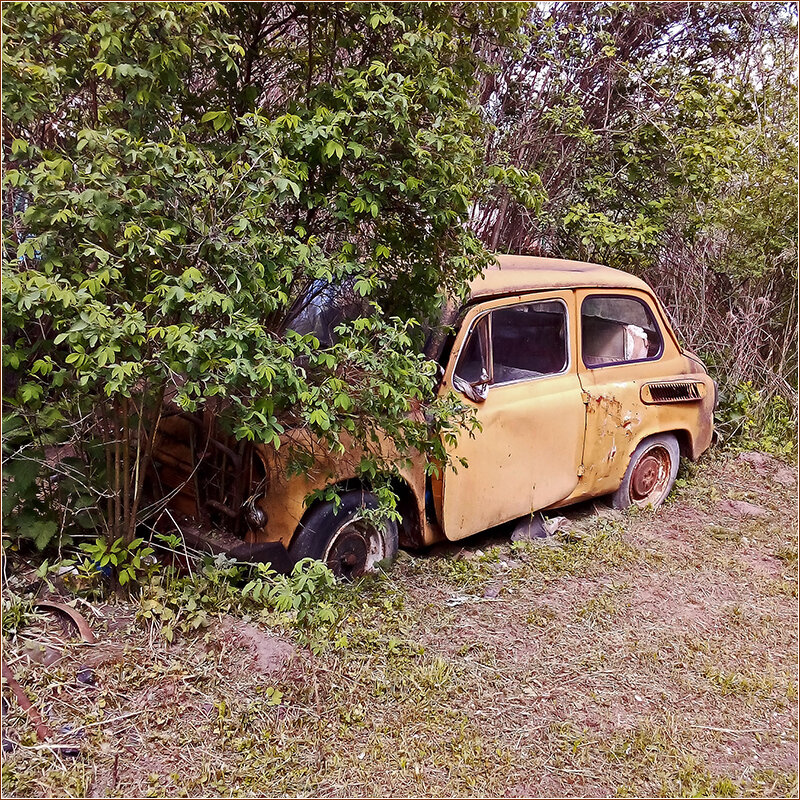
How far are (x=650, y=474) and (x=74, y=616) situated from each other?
13.9 ft

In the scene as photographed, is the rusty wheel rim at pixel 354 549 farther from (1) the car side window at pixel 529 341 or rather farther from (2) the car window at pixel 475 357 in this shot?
(1) the car side window at pixel 529 341

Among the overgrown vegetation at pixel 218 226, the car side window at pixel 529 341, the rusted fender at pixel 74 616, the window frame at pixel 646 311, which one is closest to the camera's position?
the overgrown vegetation at pixel 218 226

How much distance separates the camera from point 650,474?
220 inches

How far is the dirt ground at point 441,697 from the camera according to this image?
105 inches

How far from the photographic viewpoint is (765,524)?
5.29 m

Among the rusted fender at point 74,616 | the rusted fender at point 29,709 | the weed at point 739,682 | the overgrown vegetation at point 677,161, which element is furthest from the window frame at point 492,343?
the overgrown vegetation at point 677,161

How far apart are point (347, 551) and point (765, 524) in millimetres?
3296

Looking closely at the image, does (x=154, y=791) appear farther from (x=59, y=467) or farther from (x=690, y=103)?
(x=690, y=103)

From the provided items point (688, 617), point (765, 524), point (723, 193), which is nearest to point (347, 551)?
point (688, 617)

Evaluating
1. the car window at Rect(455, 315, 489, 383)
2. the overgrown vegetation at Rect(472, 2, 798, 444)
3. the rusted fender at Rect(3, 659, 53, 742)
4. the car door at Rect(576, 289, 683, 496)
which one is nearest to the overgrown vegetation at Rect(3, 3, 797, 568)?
the car window at Rect(455, 315, 489, 383)

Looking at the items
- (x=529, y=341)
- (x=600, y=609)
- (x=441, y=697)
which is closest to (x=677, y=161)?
(x=529, y=341)

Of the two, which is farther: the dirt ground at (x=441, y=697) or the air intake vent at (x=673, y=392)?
the air intake vent at (x=673, y=392)

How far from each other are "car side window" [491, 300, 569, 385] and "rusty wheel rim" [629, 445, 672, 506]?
4.20 ft

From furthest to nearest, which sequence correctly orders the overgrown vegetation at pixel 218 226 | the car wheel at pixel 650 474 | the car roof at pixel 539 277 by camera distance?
the car wheel at pixel 650 474, the car roof at pixel 539 277, the overgrown vegetation at pixel 218 226
